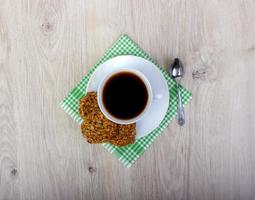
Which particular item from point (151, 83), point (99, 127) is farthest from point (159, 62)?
point (99, 127)

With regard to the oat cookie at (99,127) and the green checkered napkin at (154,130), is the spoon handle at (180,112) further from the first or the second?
the oat cookie at (99,127)

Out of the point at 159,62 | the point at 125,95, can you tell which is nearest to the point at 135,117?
the point at 125,95

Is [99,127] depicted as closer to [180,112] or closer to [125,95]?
[125,95]

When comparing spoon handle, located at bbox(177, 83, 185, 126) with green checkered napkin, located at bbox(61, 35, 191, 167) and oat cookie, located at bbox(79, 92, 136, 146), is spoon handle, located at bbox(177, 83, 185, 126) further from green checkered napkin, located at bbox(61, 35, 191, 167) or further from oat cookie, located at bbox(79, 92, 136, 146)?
oat cookie, located at bbox(79, 92, 136, 146)

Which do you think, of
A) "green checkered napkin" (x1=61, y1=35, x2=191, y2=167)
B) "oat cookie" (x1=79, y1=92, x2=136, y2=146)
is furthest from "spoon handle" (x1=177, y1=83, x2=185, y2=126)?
"oat cookie" (x1=79, y1=92, x2=136, y2=146)

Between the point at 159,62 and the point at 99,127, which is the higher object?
the point at 159,62

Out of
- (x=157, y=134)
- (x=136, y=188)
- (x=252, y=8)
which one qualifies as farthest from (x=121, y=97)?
(x=252, y=8)

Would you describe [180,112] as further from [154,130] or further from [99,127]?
[99,127]
